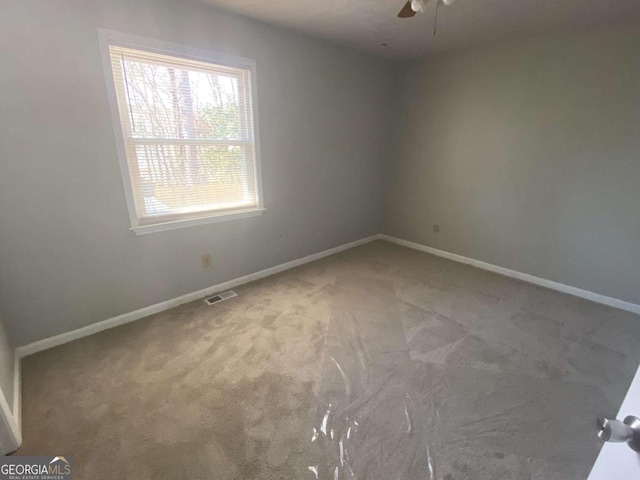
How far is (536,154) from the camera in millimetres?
3018

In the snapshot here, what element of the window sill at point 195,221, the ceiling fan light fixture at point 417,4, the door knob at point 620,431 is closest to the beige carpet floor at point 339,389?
the window sill at point 195,221

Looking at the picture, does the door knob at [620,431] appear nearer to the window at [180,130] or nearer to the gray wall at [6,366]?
the gray wall at [6,366]

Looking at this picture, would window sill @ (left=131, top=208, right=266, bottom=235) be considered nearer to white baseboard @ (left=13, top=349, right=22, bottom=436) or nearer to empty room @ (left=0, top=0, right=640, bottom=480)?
empty room @ (left=0, top=0, right=640, bottom=480)

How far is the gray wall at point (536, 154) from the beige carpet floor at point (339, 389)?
583 millimetres

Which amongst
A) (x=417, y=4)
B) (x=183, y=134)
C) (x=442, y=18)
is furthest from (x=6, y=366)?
(x=442, y=18)

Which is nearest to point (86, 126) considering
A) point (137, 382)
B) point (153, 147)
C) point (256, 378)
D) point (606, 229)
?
point (153, 147)

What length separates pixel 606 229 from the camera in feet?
Answer: 8.96

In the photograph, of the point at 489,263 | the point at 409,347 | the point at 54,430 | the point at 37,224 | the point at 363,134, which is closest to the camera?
the point at 54,430

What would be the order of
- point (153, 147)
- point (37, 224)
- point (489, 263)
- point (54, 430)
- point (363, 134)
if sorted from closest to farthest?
point (54, 430)
point (37, 224)
point (153, 147)
point (489, 263)
point (363, 134)

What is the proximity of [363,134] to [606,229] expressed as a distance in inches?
105

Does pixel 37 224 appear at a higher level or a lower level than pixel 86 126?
lower

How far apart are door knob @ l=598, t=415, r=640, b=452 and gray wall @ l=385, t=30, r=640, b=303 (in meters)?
3.03

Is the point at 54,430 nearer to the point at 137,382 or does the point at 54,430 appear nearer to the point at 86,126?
the point at 137,382

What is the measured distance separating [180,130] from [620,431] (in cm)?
281
